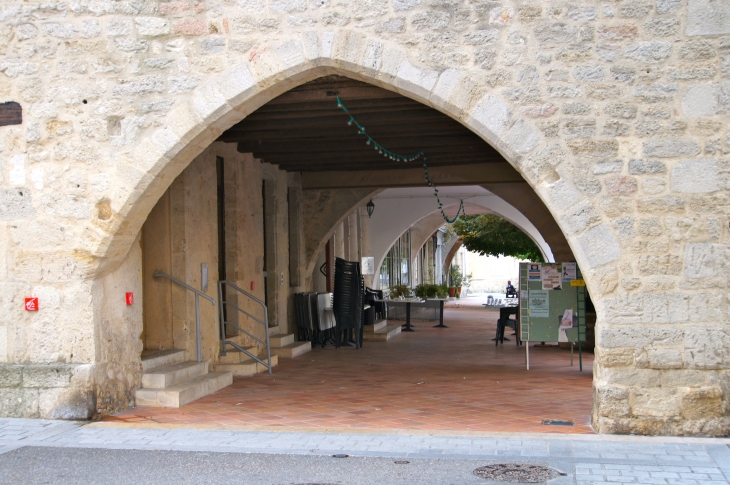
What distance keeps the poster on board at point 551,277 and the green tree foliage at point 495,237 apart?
40.0 feet

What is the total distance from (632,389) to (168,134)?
11.8 ft

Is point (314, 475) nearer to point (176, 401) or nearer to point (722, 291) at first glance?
point (176, 401)

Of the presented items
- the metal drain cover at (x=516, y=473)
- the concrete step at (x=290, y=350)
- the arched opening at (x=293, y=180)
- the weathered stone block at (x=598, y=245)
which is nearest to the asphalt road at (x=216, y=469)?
the metal drain cover at (x=516, y=473)

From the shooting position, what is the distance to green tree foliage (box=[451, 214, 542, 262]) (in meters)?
20.6

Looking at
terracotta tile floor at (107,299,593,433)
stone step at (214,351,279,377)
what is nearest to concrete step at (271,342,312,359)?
terracotta tile floor at (107,299,593,433)

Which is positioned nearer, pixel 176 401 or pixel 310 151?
pixel 176 401

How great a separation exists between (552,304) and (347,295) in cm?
337

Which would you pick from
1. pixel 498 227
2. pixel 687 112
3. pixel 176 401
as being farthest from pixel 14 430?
pixel 498 227

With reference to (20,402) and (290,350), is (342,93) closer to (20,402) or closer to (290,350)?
(20,402)

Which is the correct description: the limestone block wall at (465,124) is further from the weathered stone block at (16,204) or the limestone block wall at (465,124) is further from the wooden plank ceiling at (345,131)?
the wooden plank ceiling at (345,131)

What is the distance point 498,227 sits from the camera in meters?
21.0

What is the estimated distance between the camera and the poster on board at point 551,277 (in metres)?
8.03

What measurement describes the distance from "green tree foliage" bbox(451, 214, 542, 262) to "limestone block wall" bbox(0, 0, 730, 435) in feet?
49.8

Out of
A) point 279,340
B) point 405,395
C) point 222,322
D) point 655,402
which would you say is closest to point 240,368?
point 222,322
